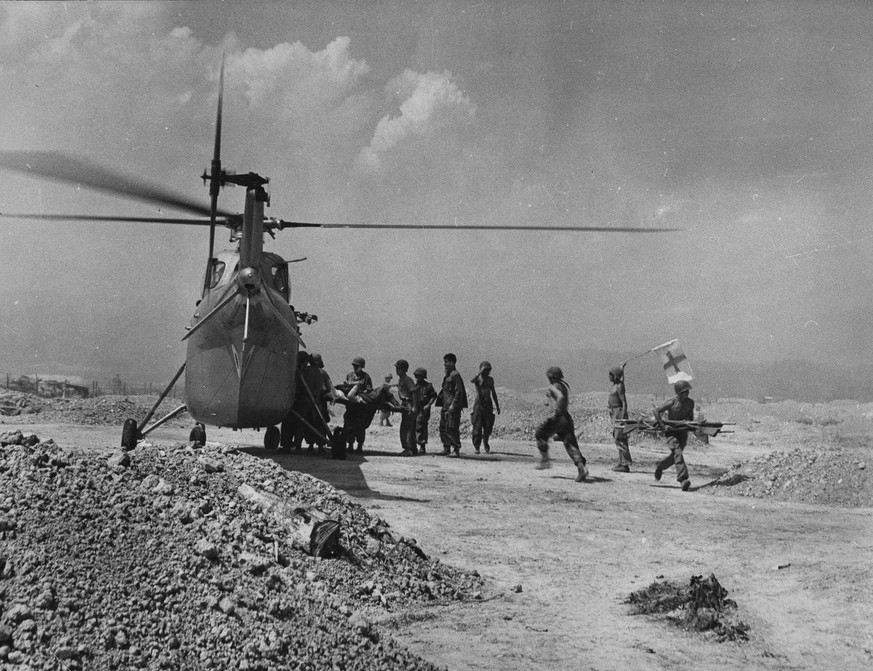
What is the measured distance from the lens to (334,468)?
13336 millimetres

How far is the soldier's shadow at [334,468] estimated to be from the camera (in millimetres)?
10438

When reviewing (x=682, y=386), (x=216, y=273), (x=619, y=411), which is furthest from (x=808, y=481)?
(x=216, y=273)

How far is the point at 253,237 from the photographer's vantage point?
12.0 m

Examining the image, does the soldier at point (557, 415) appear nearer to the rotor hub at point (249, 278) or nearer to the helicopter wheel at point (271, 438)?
the rotor hub at point (249, 278)

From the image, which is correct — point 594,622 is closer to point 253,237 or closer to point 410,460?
point 253,237

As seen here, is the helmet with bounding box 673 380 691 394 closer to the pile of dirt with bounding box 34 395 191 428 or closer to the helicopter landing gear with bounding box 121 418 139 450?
the helicopter landing gear with bounding box 121 418 139 450

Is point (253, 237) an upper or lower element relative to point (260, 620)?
upper

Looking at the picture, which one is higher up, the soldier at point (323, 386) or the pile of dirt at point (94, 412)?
the soldier at point (323, 386)

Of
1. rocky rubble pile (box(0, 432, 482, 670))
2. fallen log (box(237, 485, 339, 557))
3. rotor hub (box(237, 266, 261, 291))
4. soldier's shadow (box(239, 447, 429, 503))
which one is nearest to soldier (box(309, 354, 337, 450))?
soldier's shadow (box(239, 447, 429, 503))

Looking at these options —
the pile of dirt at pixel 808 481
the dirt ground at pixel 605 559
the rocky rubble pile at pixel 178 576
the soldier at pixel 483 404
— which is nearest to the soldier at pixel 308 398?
the dirt ground at pixel 605 559

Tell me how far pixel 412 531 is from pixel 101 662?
459 centimetres

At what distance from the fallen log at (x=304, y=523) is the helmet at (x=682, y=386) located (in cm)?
779

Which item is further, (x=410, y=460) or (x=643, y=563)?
(x=410, y=460)

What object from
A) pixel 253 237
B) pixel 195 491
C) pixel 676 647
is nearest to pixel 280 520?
pixel 195 491
